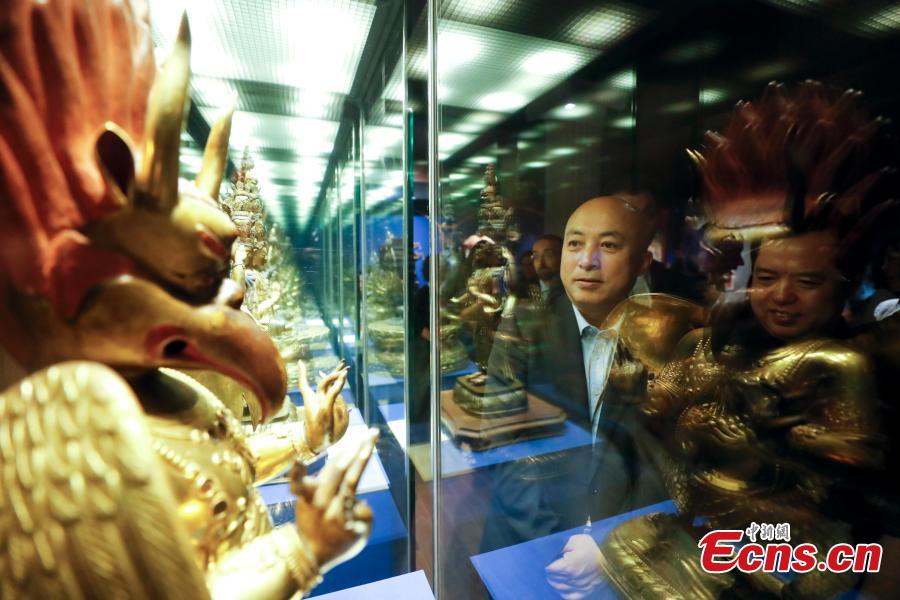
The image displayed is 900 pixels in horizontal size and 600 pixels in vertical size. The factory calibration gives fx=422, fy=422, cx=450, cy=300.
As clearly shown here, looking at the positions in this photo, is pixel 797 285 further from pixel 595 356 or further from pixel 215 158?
pixel 215 158

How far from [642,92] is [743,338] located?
0.60 metres

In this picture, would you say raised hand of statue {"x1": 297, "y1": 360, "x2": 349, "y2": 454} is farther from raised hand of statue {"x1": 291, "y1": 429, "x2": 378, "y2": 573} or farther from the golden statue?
the golden statue

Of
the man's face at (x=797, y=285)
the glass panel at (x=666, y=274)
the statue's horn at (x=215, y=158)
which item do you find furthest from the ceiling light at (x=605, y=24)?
the statue's horn at (x=215, y=158)

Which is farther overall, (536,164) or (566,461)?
(566,461)

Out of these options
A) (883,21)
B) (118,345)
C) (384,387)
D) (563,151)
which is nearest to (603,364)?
(563,151)

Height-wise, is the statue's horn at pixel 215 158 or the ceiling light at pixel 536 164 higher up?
the ceiling light at pixel 536 164

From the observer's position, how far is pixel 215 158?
24.7 inches

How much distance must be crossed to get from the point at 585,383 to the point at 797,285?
649 millimetres

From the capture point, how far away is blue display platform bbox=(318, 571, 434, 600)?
1143mm

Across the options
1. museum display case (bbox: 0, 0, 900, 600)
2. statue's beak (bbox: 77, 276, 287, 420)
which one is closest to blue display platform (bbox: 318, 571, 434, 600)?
museum display case (bbox: 0, 0, 900, 600)

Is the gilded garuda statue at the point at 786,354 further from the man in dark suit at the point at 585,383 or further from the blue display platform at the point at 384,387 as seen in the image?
the blue display platform at the point at 384,387

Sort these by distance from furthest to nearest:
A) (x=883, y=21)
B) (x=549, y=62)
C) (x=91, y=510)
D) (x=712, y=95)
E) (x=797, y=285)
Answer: (x=549, y=62) < (x=712, y=95) < (x=797, y=285) < (x=883, y=21) < (x=91, y=510)

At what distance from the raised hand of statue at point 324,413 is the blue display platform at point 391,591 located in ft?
1.87

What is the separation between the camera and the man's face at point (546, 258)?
51.4 inches
